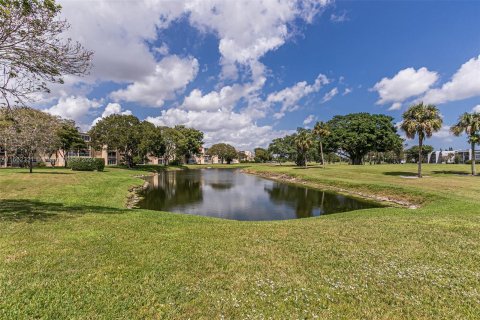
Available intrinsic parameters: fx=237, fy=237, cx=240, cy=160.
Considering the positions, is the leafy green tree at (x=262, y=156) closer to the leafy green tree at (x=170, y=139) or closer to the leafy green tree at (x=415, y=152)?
the leafy green tree at (x=170, y=139)

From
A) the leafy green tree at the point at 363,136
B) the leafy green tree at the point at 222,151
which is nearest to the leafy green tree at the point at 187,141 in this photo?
the leafy green tree at the point at 222,151

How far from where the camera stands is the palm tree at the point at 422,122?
33906 mm

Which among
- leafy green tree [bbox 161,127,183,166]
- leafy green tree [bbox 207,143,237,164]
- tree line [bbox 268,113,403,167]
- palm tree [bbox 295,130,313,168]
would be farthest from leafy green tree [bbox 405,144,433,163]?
leafy green tree [bbox 161,127,183,166]

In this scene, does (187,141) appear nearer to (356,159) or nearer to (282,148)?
(282,148)

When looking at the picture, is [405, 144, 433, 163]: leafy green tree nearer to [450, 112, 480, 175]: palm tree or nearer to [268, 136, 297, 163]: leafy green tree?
[268, 136, 297, 163]: leafy green tree

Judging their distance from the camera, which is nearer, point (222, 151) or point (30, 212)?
point (30, 212)

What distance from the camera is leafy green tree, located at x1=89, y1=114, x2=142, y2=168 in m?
57.7

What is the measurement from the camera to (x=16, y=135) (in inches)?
1272

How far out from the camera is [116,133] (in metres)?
57.8

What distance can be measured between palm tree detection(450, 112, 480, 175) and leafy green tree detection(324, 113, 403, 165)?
27685 mm

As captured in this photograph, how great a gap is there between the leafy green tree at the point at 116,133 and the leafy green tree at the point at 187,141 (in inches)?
1294

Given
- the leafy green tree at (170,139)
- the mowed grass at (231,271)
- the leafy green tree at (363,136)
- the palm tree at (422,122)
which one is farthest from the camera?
the leafy green tree at (170,139)

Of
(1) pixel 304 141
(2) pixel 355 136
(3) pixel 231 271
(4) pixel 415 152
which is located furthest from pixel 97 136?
(4) pixel 415 152

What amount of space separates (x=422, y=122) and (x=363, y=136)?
33027 millimetres
